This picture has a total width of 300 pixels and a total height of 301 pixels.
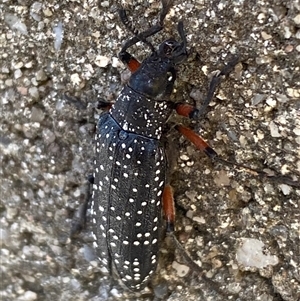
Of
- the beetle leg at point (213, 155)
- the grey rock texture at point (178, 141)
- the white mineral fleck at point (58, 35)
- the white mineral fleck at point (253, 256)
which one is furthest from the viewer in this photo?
the white mineral fleck at point (58, 35)

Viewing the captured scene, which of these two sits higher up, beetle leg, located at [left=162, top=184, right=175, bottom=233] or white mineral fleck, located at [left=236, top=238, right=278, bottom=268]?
beetle leg, located at [left=162, top=184, right=175, bottom=233]

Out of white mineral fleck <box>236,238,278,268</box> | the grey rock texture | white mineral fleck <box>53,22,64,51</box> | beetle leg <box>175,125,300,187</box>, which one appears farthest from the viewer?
white mineral fleck <box>53,22,64,51</box>

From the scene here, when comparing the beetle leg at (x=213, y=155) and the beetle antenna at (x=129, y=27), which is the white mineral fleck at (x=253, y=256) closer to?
the beetle leg at (x=213, y=155)

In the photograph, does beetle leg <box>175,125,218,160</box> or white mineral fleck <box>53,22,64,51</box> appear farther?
white mineral fleck <box>53,22,64,51</box>

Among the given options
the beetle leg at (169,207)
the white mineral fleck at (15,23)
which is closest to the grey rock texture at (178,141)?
the white mineral fleck at (15,23)

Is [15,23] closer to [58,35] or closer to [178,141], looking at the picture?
[58,35]

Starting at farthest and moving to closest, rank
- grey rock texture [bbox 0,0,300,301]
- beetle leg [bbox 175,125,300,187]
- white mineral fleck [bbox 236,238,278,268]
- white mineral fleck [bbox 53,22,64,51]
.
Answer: white mineral fleck [bbox 53,22,64,51]
white mineral fleck [bbox 236,238,278,268]
beetle leg [bbox 175,125,300,187]
grey rock texture [bbox 0,0,300,301]

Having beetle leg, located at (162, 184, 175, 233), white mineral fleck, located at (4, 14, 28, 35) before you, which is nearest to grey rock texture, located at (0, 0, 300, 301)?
white mineral fleck, located at (4, 14, 28, 35)

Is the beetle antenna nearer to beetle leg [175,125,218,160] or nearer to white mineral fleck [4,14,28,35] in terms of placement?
beetle leg [175,125,218,160]

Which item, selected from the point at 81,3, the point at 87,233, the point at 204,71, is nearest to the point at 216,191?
the point at 204,71
